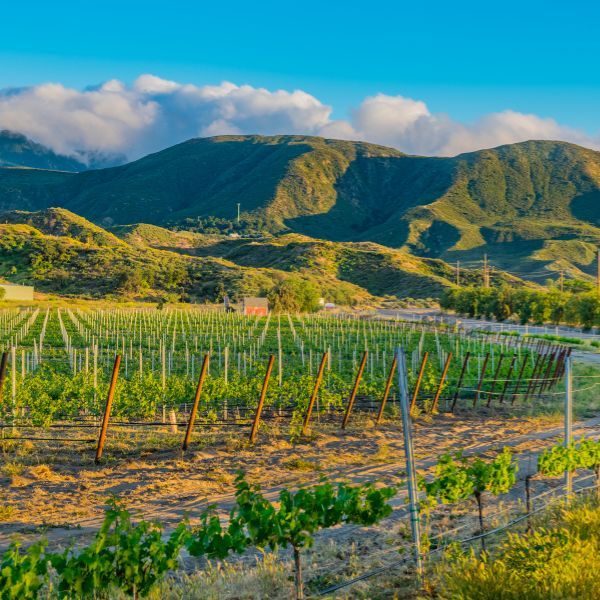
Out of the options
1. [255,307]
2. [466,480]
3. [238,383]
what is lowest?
[255,307]

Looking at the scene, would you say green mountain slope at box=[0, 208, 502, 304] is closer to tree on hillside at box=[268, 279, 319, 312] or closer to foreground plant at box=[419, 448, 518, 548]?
tree on hillside at box=[268, 279, 319, 312]

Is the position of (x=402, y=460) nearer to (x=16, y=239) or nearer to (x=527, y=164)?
(x=16, y=239)

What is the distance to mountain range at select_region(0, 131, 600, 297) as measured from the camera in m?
99.9

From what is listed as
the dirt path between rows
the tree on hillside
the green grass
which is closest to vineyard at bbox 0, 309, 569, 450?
the dirt path between rows

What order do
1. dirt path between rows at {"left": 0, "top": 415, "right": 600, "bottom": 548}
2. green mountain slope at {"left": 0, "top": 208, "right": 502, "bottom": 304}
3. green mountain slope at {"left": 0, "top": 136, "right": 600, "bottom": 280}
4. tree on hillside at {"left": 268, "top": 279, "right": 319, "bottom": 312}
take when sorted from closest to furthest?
dirt path between rows at {"left": 0, "top": 415, "right": 600, "bottom": 548} → tree on hillside at {"left": 268, "top": 279, "right": 319, "bottom": 312} → green mountain slope at {"left": 0, "top": 208, "right": 502, "bottom": 304} → green mountain slope at {"left": 0, "top": 136, "right": 600, "bottom": 280}

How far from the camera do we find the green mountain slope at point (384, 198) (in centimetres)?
12275

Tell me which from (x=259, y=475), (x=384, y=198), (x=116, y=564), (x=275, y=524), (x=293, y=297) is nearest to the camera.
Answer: (x=116, y=564)

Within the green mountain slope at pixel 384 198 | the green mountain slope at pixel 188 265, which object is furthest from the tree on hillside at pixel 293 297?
the green mountain slope at pixel 384 198

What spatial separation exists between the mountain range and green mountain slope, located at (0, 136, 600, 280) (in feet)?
1.34

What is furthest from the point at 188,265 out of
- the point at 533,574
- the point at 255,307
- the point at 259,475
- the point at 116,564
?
the point at 533,574

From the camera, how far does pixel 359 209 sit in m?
168

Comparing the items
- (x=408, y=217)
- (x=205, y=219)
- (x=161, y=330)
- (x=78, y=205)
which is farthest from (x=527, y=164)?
(x=161, y=330)

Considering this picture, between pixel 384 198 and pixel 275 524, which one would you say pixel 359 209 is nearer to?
pixel 384 198

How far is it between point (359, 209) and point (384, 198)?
11561 mm
